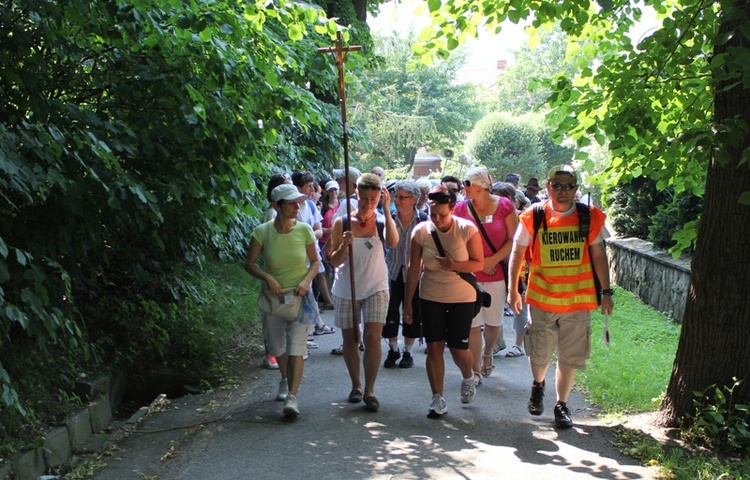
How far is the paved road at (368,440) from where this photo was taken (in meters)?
5.45

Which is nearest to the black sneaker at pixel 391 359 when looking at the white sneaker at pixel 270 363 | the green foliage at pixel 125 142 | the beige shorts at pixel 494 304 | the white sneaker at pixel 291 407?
the beige shorts at pixel 494 304

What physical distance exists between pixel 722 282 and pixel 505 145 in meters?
36.9

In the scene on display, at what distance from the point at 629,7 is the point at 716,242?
111 inches

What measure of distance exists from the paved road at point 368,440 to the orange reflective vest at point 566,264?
102 centimetres

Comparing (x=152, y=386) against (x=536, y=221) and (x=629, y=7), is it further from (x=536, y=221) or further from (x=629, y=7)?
(x=629, y=7)

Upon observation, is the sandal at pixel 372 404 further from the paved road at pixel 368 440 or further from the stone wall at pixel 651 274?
the stone wall at pixel 651 274

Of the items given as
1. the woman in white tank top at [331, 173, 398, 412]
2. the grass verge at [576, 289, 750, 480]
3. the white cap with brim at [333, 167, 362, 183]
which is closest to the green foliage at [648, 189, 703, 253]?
the grass verge at [576, 289, 750, 480]

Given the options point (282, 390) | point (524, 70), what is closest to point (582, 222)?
point (282, 390)

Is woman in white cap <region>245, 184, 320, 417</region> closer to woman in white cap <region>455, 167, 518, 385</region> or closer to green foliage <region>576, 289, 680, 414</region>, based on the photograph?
woman in white cap <region>455, 167, 518, 385</region>

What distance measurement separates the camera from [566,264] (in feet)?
20.5

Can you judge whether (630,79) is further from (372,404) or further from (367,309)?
(372,404)

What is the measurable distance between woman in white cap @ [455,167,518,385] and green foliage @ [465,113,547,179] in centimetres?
3441

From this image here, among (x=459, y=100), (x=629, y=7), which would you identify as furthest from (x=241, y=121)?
→ (x=459, y=100)

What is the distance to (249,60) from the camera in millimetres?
6777
